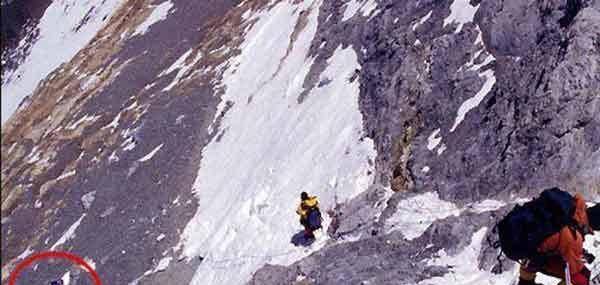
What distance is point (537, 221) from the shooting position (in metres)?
8.03

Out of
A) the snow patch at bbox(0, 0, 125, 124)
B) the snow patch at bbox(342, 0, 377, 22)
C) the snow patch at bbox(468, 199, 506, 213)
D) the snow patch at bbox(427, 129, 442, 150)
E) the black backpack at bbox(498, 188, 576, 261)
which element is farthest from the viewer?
the snow patch at bbox(0, 0, 125, 124)

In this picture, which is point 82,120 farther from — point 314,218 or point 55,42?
point 314,218

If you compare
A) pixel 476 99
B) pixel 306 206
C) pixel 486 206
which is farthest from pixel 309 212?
pixel 476 99

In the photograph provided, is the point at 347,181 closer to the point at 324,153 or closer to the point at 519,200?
the point at 324,153

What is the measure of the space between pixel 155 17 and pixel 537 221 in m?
36.6

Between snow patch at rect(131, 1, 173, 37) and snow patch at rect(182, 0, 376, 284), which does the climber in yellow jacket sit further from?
snow patch at rect(131, 1, 173, 37)

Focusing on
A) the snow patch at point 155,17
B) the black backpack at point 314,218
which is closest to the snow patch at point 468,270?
the black backpack at point 314,218

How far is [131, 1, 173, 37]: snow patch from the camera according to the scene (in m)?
41.7

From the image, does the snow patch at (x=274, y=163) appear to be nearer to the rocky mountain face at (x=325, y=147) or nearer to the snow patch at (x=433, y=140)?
the rocky mountain face at (x=325, y=147)

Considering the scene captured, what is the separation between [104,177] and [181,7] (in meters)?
14.8

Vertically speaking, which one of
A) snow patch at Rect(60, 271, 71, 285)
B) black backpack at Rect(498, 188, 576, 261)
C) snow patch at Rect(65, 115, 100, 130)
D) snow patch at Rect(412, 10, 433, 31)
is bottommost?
snow patch at Rect(65, 115, 100, 130)

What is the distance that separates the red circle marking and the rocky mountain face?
0.28 m

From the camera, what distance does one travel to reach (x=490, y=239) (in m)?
12.5

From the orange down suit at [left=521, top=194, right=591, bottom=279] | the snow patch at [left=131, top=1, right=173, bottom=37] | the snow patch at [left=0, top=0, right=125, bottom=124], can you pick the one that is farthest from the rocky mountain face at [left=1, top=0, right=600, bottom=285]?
the snow patch at [left=0, top=0, right=125, bottom=124]
